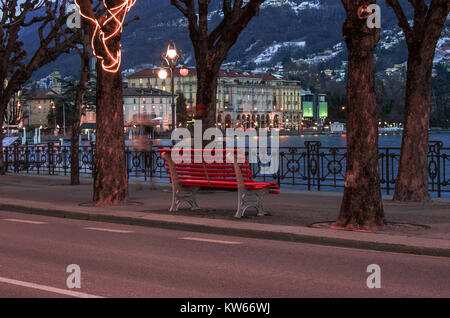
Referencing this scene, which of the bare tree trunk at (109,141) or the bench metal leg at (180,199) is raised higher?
the bare tree trunk at (109,141)

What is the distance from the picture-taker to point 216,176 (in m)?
13.7

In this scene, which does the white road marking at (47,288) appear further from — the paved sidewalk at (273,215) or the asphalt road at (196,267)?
the paved sidewalk at (273,215)

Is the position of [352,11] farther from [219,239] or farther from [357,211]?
[219,239]

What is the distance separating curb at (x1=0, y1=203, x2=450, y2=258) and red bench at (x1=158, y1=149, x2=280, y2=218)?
3.75ft

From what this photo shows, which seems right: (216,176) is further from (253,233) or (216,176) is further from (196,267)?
(196,267)

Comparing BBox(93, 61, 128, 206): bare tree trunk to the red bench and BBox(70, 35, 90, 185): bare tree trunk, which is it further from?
BBox(70, 35, 90, 185): bare tree trunk

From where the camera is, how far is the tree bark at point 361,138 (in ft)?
37.7

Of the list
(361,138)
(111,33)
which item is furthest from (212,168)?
(111,33)

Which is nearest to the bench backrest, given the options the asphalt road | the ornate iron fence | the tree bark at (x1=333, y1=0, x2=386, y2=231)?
the asphalt road

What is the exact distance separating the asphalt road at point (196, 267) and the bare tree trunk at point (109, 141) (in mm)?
3435

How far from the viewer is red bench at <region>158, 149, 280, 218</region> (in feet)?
42.7

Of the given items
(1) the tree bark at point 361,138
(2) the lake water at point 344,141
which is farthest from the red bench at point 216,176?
(2) the lake water at point 344,141

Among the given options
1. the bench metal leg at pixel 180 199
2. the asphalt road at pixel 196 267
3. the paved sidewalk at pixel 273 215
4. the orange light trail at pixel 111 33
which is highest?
the orange light trail at pixel 111 33
